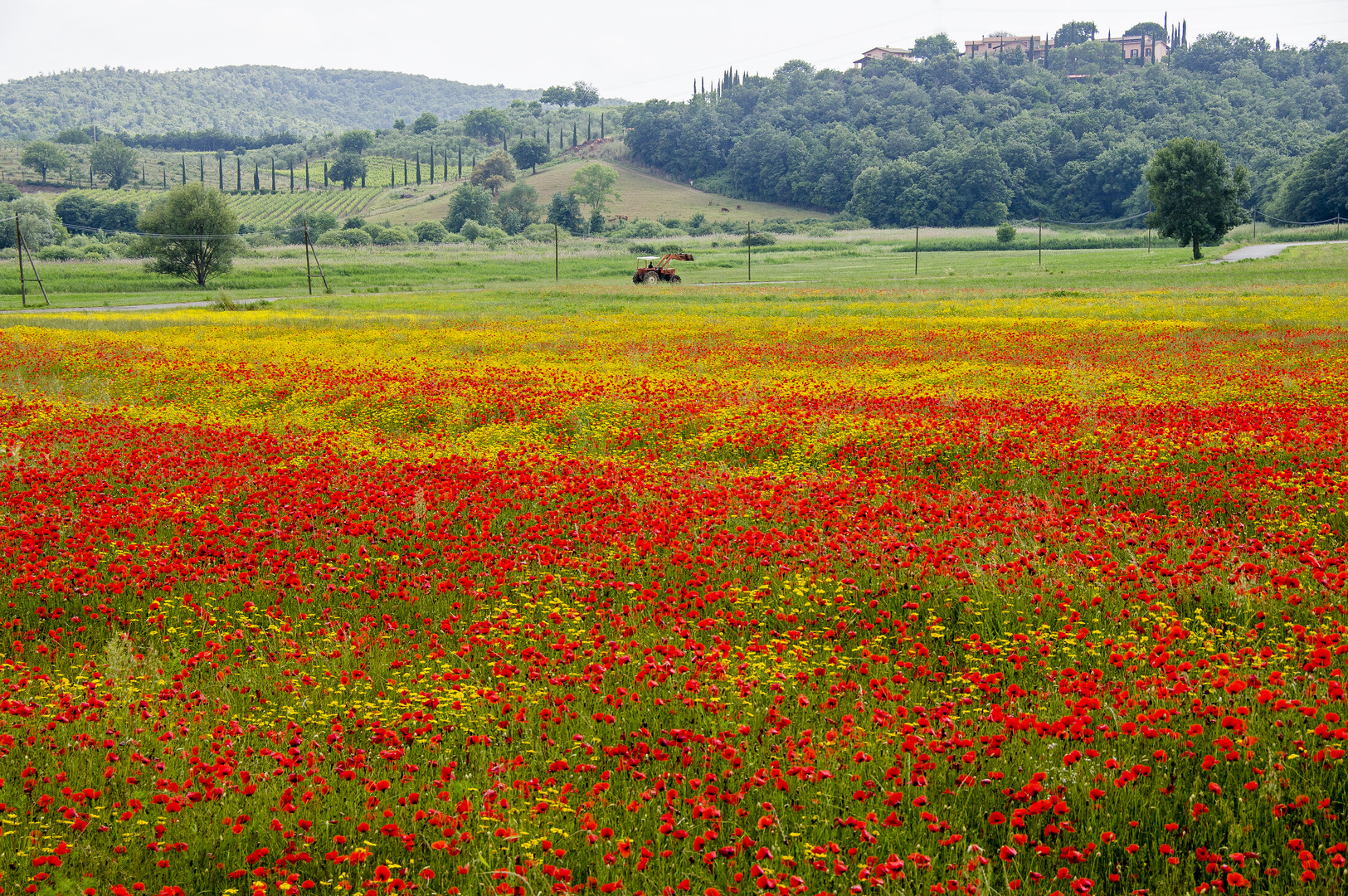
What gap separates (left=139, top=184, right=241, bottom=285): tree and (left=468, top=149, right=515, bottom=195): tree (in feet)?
368

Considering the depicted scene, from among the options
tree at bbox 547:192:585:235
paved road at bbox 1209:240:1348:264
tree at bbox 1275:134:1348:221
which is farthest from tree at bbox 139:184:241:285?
tree at bbox 1275:134:1348:221

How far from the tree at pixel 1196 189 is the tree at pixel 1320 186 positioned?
48.4 metres

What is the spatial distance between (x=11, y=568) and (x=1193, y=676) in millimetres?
9051

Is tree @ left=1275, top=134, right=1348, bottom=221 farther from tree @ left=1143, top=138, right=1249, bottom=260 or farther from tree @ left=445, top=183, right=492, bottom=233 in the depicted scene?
tree @ left=445, top=183, right=492, bottom=233

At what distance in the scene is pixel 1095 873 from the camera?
4086 millimetres

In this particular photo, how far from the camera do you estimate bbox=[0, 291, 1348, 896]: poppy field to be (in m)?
4.22

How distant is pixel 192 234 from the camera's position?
7762 centimetres

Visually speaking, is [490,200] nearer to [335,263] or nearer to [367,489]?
[335,263]

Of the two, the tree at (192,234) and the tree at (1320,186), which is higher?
the tree at (1320,186)

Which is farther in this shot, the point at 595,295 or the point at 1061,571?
the point at 595,295

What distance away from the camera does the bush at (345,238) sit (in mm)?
128625

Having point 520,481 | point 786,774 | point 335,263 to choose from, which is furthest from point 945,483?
point 335,263

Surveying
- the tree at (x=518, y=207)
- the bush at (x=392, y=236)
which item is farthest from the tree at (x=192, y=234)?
the tree at (x=518, y=207)

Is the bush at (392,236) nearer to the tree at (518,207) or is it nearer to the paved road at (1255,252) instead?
the tree at (518,207)
